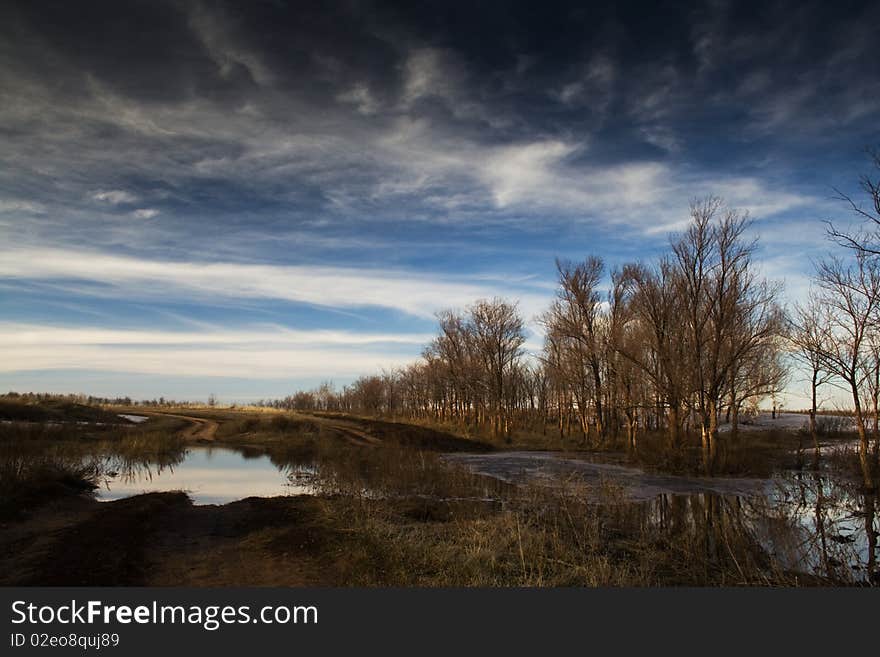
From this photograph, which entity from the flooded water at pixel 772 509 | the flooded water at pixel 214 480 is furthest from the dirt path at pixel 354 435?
the flooded water at pixel 772 509

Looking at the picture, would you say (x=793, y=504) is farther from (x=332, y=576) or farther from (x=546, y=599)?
(x=332, y=576)

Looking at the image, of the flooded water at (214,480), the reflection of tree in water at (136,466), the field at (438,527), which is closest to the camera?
the field at (438,527)

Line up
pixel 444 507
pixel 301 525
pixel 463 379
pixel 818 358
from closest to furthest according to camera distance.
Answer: pixel 301 525 → pixel 444 507 → pixel 818 358 → pixel 463 379

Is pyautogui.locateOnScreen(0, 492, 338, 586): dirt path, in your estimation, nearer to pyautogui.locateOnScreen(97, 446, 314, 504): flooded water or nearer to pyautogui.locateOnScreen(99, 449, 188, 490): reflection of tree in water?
pyautogui.locateOnScreen(97, 446, 314, 504): flooded water

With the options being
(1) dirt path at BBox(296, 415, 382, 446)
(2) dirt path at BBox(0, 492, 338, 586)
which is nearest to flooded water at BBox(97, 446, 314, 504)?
(2) dirt path at BBox(0, 492, 338, 586)

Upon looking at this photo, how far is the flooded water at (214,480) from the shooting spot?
66.7ft

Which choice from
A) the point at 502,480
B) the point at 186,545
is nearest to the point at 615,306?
the point at 502,480

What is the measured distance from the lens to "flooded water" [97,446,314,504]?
20.3 meters

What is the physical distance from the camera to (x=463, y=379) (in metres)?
66.4

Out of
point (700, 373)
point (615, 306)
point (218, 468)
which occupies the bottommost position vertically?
point (218, 468)

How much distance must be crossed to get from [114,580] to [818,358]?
27.0m

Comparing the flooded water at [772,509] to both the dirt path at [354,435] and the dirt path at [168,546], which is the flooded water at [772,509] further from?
the dirt path at [354,435]

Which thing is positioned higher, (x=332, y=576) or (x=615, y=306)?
(x=615, y=306)

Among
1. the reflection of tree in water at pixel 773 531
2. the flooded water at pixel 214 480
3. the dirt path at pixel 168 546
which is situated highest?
the dirt path at pixel 168 546
